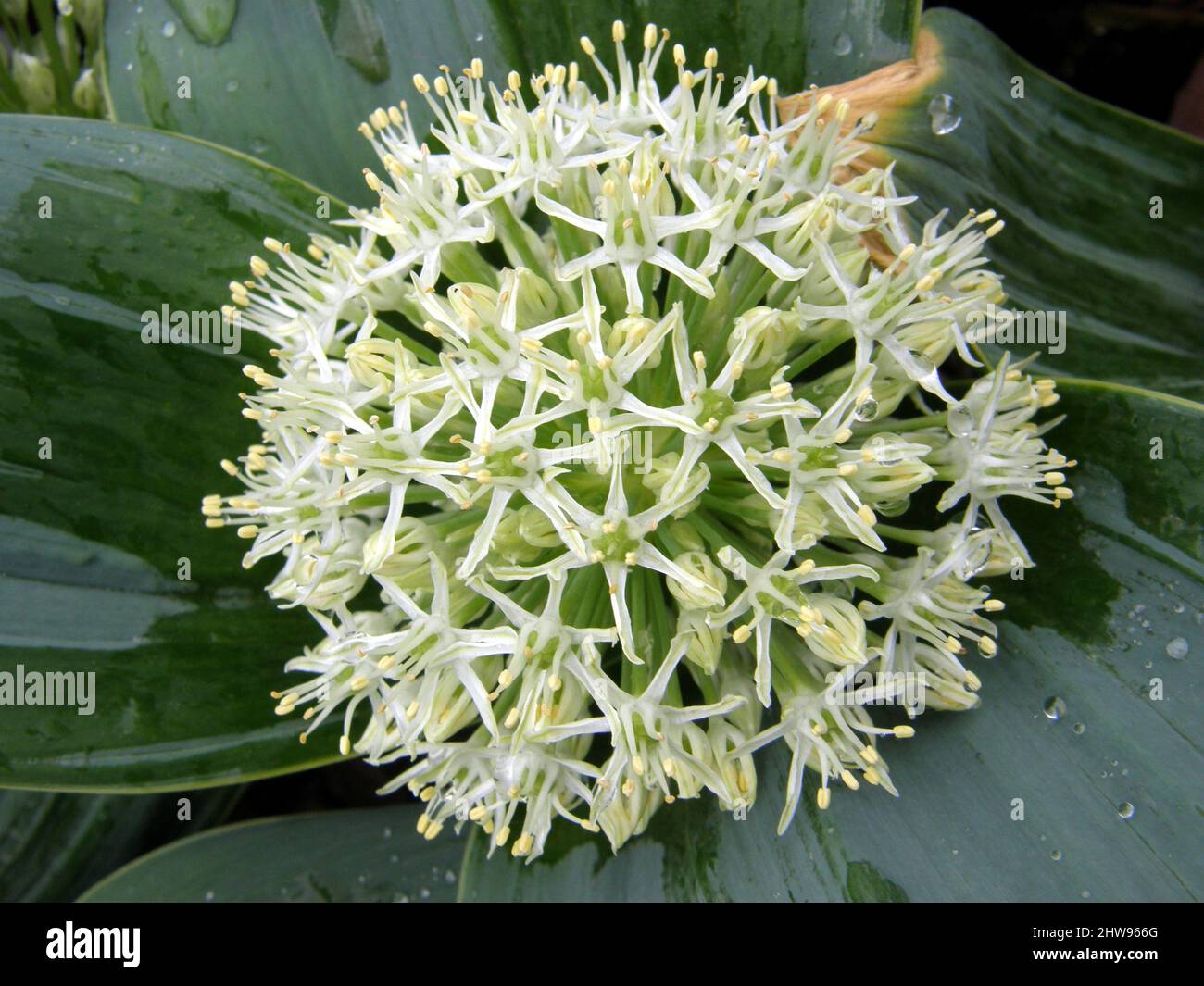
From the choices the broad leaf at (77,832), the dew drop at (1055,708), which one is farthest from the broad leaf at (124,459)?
the dew drop at (1055,708)

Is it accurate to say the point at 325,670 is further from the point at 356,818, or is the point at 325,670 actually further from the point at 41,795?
the point at 41,795

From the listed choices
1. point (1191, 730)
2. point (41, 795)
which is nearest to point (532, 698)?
point (1191, 730)

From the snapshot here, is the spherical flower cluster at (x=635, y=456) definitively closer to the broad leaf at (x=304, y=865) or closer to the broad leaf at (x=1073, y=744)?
the broad leaf at (x=1073, y=744)

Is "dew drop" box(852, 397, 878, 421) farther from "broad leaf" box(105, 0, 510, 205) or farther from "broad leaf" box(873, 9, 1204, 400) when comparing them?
"broad leaf" box(105, 0, 510, 205)

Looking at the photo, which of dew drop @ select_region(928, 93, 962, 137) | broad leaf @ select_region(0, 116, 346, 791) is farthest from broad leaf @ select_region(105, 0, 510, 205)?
dew drop @ select_region(928, 93, 962, 137)

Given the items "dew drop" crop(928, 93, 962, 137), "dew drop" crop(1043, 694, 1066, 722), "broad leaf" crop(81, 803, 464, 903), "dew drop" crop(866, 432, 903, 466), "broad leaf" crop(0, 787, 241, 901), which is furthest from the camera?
"broad leaf" crop(0, 787, 241, 901)

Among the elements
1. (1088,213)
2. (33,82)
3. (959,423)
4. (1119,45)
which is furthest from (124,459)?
(1119,45)

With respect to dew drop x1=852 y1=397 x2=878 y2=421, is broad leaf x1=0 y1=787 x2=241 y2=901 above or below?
below
